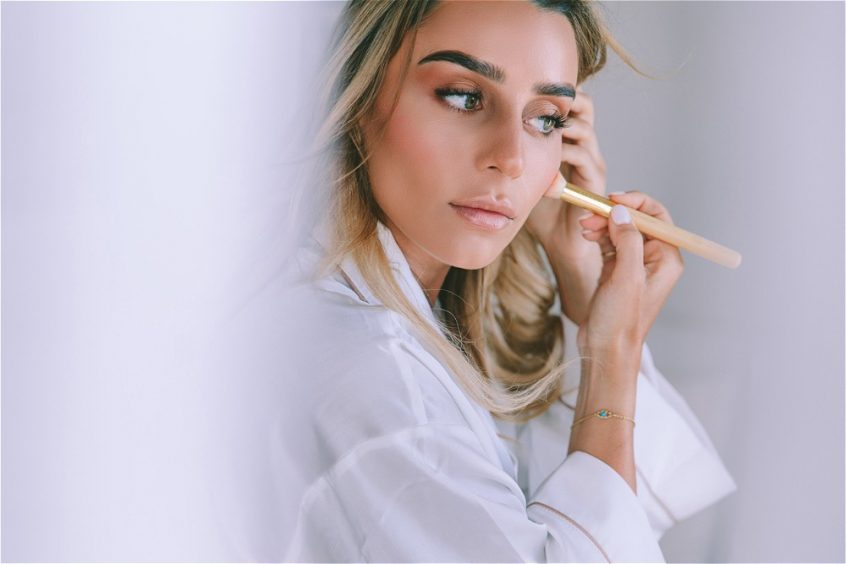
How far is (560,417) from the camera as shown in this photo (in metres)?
1.11

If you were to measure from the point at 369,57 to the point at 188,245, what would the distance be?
0.76 ft

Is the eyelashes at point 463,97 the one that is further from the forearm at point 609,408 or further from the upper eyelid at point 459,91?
the forearm at point 609,408

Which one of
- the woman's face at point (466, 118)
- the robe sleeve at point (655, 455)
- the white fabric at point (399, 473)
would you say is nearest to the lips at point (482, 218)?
the woman's face at point (466, 118)

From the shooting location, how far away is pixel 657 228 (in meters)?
0.99

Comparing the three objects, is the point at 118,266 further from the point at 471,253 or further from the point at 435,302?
the point at 435,302

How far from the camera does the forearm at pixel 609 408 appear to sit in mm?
860

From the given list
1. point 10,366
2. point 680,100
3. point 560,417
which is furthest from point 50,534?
point 680,100

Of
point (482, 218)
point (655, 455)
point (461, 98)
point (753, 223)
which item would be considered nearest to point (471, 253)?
point (482, 218)

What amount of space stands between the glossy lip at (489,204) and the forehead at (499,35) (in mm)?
107

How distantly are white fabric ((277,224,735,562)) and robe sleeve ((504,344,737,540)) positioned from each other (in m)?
0.24

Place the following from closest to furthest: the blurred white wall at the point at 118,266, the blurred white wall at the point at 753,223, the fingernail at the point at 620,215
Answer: the blurred white wall at the point at 118,266 → the fingernail at the point at 620,215 → the blurred white wall at the point at 753,223

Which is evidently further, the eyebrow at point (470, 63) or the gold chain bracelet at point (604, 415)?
the gold chain bracelet at point (604, 415)

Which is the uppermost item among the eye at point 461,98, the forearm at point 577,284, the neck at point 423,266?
the eye at point 461,98

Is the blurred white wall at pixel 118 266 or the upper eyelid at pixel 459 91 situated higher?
the upper eyelid at pixel 459 91
